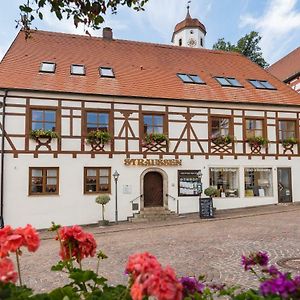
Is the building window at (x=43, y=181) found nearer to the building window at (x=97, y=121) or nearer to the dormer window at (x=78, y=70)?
the building window at (x=97, y=121)

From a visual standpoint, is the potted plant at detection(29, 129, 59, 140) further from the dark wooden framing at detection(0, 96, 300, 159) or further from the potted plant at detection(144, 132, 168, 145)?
the potted plant at detection(144, 132, 168, 145)

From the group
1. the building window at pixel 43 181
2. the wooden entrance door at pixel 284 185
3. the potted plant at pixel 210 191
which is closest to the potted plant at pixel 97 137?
the building window at pixel 43 181

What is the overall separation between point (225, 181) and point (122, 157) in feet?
18.2

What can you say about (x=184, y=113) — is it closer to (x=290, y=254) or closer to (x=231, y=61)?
(x=231, y=61)

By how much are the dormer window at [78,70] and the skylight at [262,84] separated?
32.1 feet

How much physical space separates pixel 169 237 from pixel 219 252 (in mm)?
2847

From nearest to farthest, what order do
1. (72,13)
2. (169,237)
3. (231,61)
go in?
(72,13) → (169,237) → (231,61)

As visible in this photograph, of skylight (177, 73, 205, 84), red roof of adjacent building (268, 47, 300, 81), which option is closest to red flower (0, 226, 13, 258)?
skylight (177, 73, 205, 84)

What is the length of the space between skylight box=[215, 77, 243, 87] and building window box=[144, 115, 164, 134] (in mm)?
4720

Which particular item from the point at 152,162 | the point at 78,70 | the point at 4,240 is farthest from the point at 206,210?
the point at 4,240

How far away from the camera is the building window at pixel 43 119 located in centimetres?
1616

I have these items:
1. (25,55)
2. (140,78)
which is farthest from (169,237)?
(25,55)

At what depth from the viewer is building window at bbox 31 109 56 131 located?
53.0 feet

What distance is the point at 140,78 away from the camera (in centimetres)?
1912
